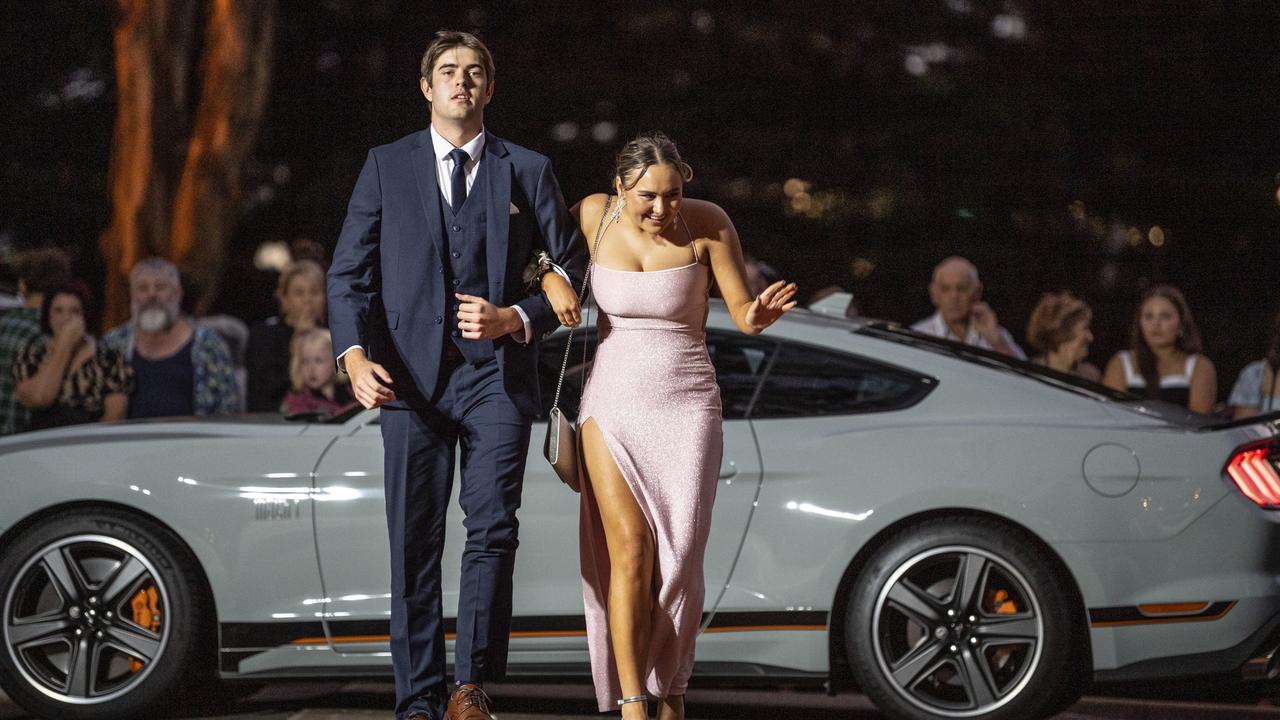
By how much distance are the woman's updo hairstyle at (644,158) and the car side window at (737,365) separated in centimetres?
141

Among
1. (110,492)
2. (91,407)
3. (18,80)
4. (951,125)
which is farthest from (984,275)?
(110,492)

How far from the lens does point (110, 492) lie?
20.3 ft

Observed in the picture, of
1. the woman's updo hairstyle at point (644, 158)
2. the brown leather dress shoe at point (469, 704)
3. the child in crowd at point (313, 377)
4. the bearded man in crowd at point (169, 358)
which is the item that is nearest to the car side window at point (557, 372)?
the woman's updo hairstyle at point (644, 158)

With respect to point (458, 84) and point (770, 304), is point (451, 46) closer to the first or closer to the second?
point (458, 84)

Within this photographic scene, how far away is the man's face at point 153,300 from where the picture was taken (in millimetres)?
8305

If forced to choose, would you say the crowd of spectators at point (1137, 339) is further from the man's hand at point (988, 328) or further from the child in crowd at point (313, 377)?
the child in crowd at point (313, 377)

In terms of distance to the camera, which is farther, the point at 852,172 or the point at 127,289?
the point at 852,172

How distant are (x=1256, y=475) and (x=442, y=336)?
2.82 meters

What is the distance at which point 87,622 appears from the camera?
6.13 metres

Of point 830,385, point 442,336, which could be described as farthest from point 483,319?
point 830,385

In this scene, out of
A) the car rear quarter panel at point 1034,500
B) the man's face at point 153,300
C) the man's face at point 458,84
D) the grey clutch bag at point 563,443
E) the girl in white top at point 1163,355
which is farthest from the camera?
the girl in white top at point 1163,355

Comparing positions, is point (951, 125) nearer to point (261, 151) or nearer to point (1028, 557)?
point (261, 151)

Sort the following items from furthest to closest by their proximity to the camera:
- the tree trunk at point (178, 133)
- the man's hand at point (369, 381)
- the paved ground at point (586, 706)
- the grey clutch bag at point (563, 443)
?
the tree trunk at point (178, 133) < the paved ground at point (586, 706) < the grey clutch bag at point (563, 443) < the man's hand at point (369, 381)

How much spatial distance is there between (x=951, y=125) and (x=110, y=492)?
17398 millimetres
